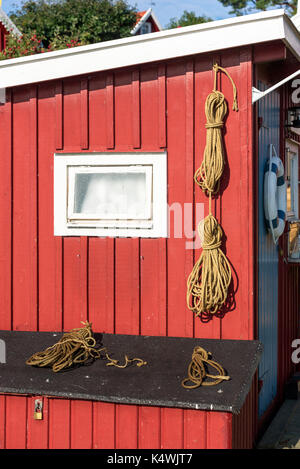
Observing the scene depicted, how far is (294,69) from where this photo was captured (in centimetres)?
662

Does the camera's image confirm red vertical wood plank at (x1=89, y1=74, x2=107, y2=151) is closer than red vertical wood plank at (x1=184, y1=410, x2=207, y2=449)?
No

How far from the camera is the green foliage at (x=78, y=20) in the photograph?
23547mm

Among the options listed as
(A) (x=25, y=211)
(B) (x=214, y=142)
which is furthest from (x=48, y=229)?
(B) (x=214, y=142)

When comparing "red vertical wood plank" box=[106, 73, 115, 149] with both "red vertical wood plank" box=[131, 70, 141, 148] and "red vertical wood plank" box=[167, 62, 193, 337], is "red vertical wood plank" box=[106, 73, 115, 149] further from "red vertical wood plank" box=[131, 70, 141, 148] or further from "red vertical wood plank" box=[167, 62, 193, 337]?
"red vertical wood plank" box=[167, 62, 193, 337]

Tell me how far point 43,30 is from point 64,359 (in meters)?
20.9

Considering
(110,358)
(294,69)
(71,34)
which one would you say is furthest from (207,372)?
(71,34)

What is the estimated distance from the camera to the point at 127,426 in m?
4.78

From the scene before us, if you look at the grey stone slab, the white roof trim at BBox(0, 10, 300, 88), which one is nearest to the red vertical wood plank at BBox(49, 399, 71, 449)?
the grey stone slab

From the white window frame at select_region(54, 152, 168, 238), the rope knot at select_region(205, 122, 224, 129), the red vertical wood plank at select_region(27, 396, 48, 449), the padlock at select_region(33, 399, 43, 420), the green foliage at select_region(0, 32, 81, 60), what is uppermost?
the green foliage at select_region(0, 32, 81, 60)

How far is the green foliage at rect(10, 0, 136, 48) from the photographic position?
23.5m

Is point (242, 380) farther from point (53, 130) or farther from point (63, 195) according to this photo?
point (53, 130)

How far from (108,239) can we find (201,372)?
5.57ft

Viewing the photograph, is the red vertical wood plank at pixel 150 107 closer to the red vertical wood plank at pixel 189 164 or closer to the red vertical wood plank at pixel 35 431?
the red vertical wood plank at pixel 189 164

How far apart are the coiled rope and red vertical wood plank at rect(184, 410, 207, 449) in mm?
1242
